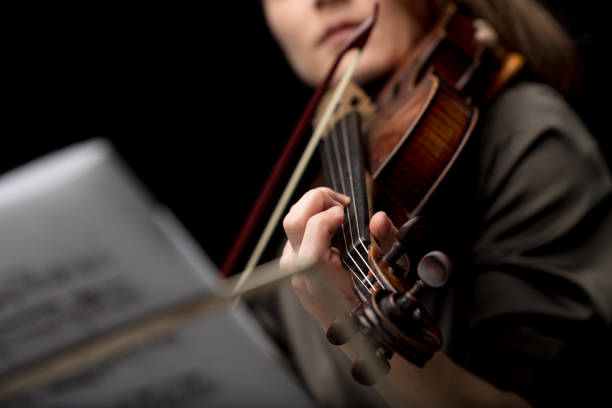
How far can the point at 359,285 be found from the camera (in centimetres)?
37

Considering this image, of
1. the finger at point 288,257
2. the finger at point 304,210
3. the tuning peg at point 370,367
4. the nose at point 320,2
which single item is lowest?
the tuning peg at point 370,367

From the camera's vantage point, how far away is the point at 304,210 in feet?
1.22

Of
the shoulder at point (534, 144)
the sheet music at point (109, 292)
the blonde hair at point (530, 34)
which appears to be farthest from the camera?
the blonde hair at point (530, 34)

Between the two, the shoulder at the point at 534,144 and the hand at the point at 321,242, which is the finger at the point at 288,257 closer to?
the hand at the point at 321,242

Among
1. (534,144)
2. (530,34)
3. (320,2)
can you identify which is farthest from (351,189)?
(530,34)

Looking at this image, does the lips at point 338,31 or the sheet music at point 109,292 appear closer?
the sheet music at point 109,292

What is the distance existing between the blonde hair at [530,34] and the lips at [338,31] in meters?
0.17

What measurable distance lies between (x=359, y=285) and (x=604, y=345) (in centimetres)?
45

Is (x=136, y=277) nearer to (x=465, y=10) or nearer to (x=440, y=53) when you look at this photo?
(x=440, y=53)

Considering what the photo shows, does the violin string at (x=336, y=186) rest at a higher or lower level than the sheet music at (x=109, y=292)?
lower

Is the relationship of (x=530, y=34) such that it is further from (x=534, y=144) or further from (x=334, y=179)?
(x=334, y=179)

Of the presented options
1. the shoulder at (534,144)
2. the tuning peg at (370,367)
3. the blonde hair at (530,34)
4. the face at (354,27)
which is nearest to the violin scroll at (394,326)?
the tuning peg at (370,367)

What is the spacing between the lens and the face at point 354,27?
740 mm

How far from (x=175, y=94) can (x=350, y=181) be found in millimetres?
584
